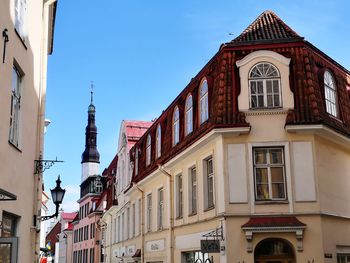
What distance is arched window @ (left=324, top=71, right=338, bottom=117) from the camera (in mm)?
17922

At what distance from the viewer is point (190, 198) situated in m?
20.0

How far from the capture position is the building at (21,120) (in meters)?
10.1

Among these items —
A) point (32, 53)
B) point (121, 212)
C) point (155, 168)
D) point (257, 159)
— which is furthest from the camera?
point (121, 212)

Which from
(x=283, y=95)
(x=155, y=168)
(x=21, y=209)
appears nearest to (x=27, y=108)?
(x=21, y=209)

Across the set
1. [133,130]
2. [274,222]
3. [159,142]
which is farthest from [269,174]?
[133,130]

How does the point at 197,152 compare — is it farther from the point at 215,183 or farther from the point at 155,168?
the point at 155,168

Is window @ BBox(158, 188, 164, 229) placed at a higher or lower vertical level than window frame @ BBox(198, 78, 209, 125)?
lower

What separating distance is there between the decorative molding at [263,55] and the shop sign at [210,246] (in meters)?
5.79

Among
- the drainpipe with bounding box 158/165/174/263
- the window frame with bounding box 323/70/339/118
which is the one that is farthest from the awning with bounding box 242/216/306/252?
the drainpipe with bounding box 158/165/174/263

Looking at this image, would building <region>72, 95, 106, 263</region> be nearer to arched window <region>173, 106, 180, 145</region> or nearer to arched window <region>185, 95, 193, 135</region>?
arched window <region>173, 106, 180, 145</region>

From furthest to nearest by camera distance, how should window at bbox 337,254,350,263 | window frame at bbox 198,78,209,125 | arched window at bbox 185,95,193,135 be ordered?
arched window at bbox 185,95,193,135 → window frame at bbox 198,78,209,125 → window at bbox 337,254,350,263

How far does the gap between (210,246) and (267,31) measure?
25.2 feet

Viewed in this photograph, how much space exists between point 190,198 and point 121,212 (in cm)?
1522

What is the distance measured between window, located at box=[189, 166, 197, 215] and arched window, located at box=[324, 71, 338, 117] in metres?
5.40
